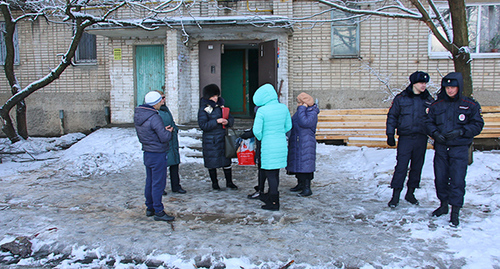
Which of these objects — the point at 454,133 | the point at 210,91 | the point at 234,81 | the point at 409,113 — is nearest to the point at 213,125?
the point at 210,91

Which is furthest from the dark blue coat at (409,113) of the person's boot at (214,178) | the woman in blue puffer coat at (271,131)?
the person's boot at (214,178)

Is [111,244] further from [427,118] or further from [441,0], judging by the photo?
[441,0]

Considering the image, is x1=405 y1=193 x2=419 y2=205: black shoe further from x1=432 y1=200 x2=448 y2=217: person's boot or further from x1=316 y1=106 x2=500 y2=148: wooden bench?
x1=316 y1=106 x2=500 y2=148: wooden bench

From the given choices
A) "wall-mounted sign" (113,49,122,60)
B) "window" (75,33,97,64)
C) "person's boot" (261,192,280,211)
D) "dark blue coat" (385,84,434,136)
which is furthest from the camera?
"window" (75,33,97,64)

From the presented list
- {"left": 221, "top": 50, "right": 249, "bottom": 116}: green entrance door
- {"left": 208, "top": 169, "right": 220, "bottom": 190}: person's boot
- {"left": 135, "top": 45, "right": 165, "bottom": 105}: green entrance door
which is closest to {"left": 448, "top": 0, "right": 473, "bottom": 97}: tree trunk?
{"left": 208, "top": 169, "right": 220, "bottom": 190}: person's boot

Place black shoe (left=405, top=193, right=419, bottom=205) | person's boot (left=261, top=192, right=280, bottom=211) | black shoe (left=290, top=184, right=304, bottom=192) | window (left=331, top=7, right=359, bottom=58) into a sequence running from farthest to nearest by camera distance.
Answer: window (left=331, top=7, right=359, bottom=58)
black shoe (left=290, top=184, right=304, bottom=192)
black shoe (left=405, top=193, right=419, bottom=205)
person's boot (left=261, top=192, right=280, bottom=211)

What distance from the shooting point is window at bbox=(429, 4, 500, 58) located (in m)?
11.1

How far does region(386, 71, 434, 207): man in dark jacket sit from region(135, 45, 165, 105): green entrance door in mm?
8446

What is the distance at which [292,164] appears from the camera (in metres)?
5.52

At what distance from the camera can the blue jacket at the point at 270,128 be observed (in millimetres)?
4801

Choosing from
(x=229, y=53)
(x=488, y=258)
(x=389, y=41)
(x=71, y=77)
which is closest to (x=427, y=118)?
(x=488, y=258)

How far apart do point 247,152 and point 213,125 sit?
2.18 feet

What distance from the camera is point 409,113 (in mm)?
4781

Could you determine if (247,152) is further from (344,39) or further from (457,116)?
(344,39)
